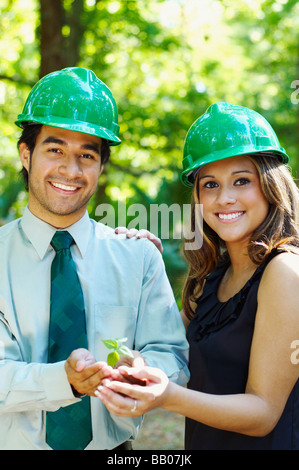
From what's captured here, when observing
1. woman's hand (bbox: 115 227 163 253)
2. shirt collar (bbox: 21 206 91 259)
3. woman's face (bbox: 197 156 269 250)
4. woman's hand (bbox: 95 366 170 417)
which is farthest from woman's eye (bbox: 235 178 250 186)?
woman's hand (bbox: 95 366 170 417)

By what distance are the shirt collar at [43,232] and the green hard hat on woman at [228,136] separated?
0.66m

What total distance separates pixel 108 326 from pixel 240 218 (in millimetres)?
882

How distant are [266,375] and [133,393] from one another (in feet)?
2.28

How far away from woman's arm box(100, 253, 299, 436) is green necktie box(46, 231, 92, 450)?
0.48 m

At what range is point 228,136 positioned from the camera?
2.71 meters

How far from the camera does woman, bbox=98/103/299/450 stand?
240 cm

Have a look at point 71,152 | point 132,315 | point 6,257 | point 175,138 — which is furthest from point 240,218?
point 175,138

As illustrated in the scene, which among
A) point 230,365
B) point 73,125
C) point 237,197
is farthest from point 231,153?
point 230,365

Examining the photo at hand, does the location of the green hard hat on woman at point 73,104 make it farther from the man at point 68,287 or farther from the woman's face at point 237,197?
the woman's face at point 237,197

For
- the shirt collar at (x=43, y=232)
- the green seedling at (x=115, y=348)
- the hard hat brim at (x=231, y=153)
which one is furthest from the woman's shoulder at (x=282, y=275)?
the shirt collar at (x=43, y=232)

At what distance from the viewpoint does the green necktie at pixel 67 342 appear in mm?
2420

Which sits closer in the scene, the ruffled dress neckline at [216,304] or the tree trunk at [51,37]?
the ruffled dress neckline at [216,304]

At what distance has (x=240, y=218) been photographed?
2766 mm

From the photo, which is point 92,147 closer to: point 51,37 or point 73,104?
point 73,104
